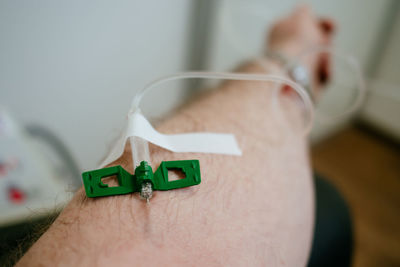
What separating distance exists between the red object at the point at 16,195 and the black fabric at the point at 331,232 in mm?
895

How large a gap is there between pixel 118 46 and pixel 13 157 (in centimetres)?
52

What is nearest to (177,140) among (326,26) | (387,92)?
(326,26)

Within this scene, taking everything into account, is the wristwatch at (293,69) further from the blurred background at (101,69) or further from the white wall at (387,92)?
the white wall at (387,92)

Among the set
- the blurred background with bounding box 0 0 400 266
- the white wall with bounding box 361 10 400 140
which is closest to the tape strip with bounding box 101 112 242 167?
the blurred background with bounding box 0 0 400 266

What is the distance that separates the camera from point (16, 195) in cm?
88

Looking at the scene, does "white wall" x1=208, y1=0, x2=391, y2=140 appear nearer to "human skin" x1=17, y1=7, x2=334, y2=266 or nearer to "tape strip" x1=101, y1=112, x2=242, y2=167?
"human skin" x1=17, y1=7, x2=334, y2=266

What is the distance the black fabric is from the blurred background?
0.57m

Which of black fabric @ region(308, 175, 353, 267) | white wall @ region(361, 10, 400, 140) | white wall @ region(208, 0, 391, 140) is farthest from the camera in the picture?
white wall @ region(361, 10, 400, 140)

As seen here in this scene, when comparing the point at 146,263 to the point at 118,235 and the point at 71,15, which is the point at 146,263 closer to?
the point at 118,235

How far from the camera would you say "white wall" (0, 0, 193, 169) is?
860 millimetres

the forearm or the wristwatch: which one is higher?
the wristwatch

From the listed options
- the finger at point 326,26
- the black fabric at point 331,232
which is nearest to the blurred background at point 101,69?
the finger at point 326,26

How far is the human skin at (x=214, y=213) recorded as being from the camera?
400 millimetres

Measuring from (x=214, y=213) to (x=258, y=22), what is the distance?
1096mm
